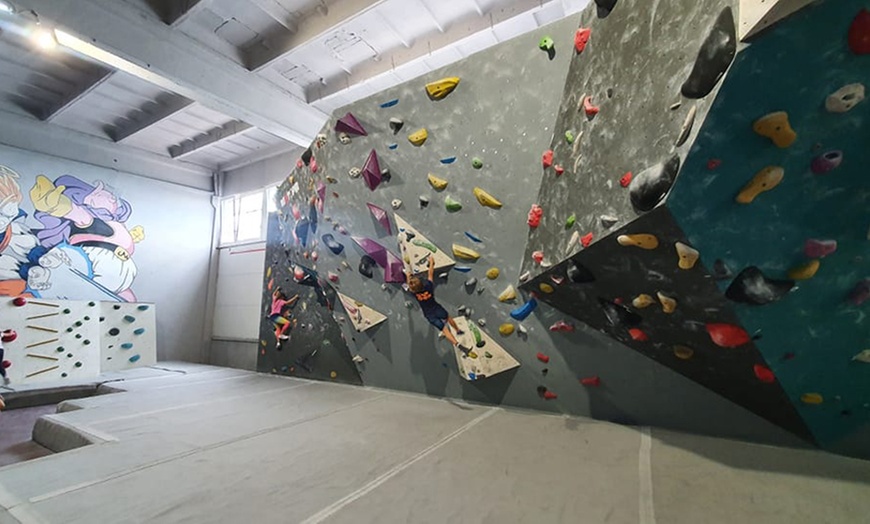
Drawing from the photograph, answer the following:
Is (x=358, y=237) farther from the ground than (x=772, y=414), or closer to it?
farther from the ground

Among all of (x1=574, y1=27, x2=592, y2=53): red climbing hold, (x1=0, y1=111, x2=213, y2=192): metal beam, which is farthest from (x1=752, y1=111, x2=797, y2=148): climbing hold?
(x1=0, y1=111, x2=213, y2=192): metal beam

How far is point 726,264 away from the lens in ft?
3.27

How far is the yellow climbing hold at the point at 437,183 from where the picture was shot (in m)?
1.96

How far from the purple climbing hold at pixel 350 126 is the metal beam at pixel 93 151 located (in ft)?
14.1

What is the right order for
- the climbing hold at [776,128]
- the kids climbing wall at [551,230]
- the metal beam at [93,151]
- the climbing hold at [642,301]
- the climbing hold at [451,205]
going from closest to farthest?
the climbing hold at [776,128] < the kids climbing wall at [551,230] < the climbing hold at [642,301] < the climbing hold at [451,205] < the metal beam at [93,151]

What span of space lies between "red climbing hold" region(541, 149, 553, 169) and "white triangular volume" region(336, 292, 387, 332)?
4.70 feet

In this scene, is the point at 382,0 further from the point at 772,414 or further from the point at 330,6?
the point at 772,414

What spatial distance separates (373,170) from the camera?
2.14 m

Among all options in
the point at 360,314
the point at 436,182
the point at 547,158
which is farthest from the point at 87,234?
the point at 547,158

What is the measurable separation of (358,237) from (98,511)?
1680 millimetres

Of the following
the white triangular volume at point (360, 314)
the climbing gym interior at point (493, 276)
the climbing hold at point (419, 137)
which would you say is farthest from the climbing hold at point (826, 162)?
the white triangular volume at point (360, 314)

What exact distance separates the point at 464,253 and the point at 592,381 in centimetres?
90

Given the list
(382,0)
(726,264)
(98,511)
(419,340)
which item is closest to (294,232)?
(419,340)

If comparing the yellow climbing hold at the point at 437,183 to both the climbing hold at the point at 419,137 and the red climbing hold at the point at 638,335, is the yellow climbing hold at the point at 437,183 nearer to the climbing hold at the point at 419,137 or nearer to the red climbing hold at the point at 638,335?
the climbing hold at the point at 419,137
